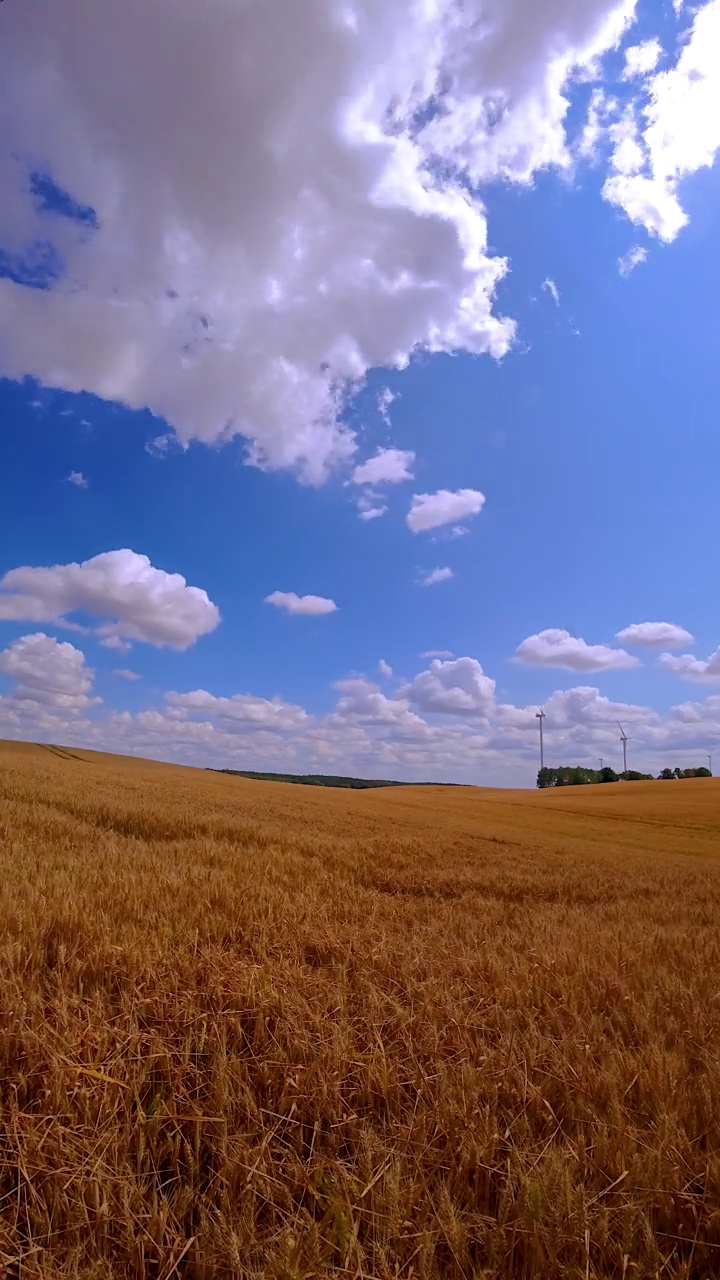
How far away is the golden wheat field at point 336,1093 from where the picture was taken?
81.8 inches

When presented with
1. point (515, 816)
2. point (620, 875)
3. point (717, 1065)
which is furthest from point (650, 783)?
point (717, 1065)

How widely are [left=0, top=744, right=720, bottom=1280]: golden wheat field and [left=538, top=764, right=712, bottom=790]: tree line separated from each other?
496ft

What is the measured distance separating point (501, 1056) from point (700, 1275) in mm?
1272

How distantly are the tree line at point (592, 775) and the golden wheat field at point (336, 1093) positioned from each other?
15112cm

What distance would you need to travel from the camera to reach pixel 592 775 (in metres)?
170

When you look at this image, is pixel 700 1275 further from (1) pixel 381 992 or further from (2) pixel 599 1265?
(1) pixel 381 992

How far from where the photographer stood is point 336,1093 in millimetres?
2879

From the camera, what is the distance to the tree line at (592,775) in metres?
152

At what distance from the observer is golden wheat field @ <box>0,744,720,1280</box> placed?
2.08 m

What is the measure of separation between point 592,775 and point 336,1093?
18294 centimetres

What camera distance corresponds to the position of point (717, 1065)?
10.8 ft

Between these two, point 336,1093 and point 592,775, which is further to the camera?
point 592,775

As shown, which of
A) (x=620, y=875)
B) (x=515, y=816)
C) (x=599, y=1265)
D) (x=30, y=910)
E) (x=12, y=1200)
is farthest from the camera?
(x=515, y=816)

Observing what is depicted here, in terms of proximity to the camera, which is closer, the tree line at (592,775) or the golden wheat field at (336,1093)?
the golden wheat field at (336,1093)
